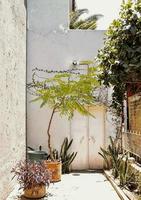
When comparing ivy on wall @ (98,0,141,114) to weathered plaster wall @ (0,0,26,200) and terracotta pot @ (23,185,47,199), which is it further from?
Answer: terracotta pot @ (23,185,47,199)

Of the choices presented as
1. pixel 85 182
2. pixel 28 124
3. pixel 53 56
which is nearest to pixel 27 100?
pixel 28 124

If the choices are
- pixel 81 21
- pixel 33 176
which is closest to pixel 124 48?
pixel 33 176

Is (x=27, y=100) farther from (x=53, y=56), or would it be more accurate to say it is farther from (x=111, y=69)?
(x=111, y=69)

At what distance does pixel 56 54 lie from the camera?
1281 cm

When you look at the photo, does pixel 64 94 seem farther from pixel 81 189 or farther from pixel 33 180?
pixel 33 180

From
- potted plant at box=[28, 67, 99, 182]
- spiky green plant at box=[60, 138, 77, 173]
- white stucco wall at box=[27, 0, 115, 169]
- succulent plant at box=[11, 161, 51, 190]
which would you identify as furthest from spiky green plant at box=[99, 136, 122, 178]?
succulent plant at box=[11, 161, 51, 190]

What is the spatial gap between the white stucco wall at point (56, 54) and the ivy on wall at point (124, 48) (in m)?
7.81

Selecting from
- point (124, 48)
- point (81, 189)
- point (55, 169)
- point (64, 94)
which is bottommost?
point (81, 189)

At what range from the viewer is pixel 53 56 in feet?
42.0

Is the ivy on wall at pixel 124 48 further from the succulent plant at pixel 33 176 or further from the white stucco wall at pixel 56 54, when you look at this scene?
the white stucco wall at pixel 56 54

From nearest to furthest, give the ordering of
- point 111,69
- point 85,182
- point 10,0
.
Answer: point 111,69 → point 10,0 → point 85,182

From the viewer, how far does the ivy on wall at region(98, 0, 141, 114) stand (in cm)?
437

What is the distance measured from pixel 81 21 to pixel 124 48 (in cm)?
1761

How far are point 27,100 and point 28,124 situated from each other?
0.87 metres
